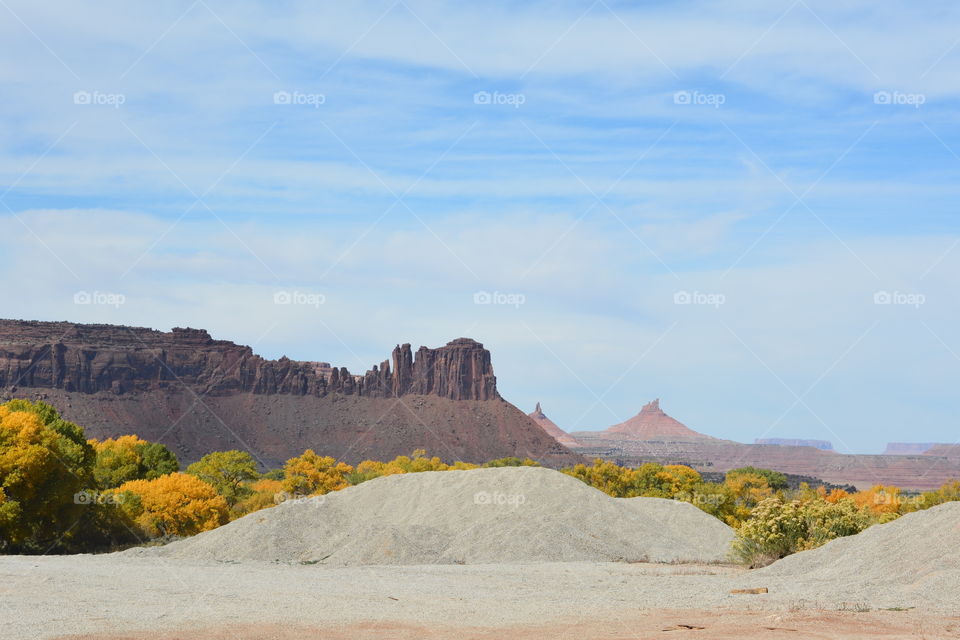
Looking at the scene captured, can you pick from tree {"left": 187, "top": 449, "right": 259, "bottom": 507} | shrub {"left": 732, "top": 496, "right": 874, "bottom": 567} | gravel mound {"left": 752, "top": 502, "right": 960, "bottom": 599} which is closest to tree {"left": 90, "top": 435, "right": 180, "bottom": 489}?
tree {"left": 187, "top": 449, "right": 259, "bottom": 507}

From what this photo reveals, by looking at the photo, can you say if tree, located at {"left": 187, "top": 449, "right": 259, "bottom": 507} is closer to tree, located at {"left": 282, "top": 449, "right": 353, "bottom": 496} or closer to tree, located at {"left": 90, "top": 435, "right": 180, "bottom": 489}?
tree, located at {"left": 90, "top": 435, "right": 180, "bottom": 489}

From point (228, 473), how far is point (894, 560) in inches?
2219

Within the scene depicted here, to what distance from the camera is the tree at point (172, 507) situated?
47.0m

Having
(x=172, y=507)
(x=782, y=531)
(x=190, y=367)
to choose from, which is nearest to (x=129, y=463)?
(x=172, y=507)

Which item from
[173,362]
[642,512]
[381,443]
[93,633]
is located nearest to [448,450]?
[381,443]

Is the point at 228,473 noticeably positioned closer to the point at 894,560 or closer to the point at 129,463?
the point at 129,463

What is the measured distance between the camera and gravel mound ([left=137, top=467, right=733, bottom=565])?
36594 millimetres

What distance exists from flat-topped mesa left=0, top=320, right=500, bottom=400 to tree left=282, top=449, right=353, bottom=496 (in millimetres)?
77377

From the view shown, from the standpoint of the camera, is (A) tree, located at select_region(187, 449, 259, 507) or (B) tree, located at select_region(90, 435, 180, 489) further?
(A) tree, located at select_region(187, 449, 259, 507)

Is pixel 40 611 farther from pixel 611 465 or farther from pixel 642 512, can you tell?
pixel 611 465

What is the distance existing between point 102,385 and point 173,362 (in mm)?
18852

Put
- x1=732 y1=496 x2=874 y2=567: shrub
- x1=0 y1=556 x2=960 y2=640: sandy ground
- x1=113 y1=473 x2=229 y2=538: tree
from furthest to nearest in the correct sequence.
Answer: x1=113 y1=473 x2=229 y2=538: tree < x1=732 y1=496 x2=874 y2=567: shrub < x1=0 y1=556 x2=960 y2=640: sandy ground

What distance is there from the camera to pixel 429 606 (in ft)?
70.9

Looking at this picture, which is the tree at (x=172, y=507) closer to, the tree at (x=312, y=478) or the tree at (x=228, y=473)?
the tree at (x=228, y=473)
